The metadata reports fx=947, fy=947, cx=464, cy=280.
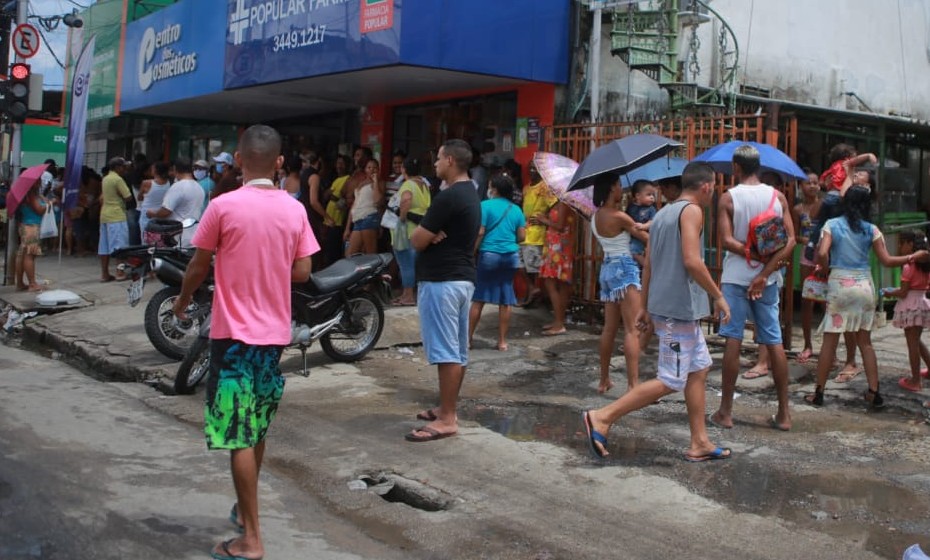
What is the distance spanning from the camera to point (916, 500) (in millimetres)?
5059

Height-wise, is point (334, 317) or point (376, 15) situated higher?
point (376, 15)

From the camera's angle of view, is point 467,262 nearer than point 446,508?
No

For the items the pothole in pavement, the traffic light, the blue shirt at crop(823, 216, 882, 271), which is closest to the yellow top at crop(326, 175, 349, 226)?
the traffic light

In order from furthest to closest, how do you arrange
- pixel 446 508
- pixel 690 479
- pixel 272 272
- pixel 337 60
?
pixel 337 60 < pixel 690 479 < pixel 446 508 < pixel 272 272

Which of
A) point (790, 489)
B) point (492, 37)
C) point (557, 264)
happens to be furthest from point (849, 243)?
point (492, 37)

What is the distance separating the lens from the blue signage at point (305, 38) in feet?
34.5

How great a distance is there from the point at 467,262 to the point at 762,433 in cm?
231

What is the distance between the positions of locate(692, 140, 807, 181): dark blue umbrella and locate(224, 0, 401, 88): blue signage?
12.6 feet

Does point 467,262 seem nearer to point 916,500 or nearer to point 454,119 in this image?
point 916,500

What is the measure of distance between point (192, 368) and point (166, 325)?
1256 millimetres

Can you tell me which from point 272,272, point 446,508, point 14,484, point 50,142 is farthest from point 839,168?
point 50,142

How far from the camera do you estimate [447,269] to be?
6066mm

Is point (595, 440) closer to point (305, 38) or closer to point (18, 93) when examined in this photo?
point (305, 38)

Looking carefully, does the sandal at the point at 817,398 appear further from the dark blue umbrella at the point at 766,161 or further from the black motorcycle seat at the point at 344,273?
the black motorcycle seat at the point at 344,273
